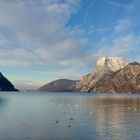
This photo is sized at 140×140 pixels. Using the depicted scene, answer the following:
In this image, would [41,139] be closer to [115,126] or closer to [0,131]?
[0,131]

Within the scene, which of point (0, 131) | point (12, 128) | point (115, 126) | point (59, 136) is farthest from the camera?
point (115, 126)

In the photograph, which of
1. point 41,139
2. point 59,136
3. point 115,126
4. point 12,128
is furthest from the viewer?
point 115,126

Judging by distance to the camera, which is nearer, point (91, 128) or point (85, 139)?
point (85, 139)

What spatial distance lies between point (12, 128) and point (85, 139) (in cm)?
2032

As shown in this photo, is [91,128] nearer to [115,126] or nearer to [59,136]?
[115,126]

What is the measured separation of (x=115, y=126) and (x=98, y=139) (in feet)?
65.0

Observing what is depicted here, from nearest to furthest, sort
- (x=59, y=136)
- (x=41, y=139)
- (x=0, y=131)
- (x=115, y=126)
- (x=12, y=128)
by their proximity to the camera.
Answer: (x=41, y=139) → (x=59, y=136) → (x=0, y=131) → (x=12, y=128) → (x=115, y=126)

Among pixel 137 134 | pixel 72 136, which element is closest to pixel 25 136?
pixel 72 136

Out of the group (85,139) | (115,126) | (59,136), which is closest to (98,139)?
(85,139)

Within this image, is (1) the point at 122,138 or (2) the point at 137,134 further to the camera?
(2) the point at 137,134

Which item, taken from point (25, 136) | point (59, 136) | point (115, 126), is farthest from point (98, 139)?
point (115, 126)

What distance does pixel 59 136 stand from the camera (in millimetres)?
67312

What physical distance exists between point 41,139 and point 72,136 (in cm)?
720

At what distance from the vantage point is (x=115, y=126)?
83625 millimetres
